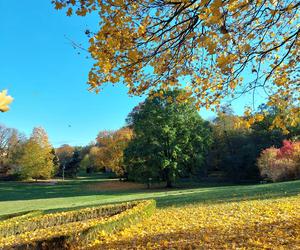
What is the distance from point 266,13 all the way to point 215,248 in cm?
345

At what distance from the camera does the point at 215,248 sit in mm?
4656

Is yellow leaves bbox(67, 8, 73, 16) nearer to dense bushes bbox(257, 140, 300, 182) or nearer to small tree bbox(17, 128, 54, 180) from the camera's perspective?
dense bushes bbox(257, 140, 300, 182)

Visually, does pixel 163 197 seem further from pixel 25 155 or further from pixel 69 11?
pixel 25 155

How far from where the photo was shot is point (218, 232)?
231 inches

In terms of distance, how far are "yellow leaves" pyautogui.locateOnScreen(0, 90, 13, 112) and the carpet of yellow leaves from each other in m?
4.19

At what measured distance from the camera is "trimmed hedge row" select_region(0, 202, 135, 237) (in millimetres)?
8547

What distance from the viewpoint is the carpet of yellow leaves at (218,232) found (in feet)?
16.0

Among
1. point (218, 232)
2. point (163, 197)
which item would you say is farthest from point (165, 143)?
point (218, 232)

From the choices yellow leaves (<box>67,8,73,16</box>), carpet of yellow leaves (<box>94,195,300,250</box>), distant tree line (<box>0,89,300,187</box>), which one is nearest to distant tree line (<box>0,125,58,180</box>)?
distant tree line (<box>0,89,300,187</box>)

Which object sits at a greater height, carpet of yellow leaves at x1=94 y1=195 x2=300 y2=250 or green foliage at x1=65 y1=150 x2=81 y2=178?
green foliage at x1=65 y1=150 x2=81 y2=178

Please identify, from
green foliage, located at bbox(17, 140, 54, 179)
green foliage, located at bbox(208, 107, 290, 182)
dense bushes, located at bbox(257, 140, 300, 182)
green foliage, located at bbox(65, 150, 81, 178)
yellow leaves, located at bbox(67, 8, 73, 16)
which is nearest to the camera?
yellow leaves, located at bbox(67, 8, 73, 16)

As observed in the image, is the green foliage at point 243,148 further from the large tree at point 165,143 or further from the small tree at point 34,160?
the small tree at point 34,160

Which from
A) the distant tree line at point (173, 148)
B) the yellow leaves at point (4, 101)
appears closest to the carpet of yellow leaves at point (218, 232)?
the yellow leaves at point (4, 101)

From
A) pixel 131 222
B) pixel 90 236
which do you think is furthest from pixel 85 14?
pixel 131 222
